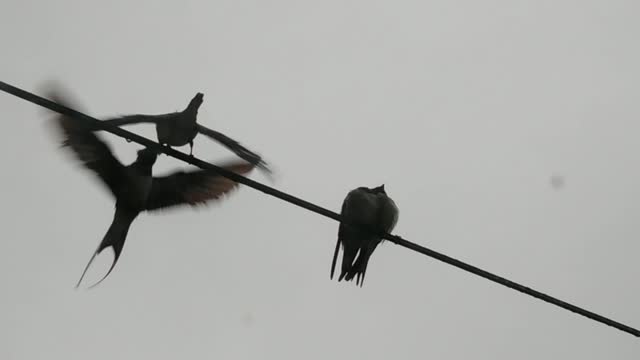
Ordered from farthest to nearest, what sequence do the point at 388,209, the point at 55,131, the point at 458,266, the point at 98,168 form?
the point at 388,209 < the point at 98,168 < the point at 55,131 < the point at 458,266

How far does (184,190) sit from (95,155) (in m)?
0.75

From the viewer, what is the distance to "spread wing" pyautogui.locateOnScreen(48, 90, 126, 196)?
552cm

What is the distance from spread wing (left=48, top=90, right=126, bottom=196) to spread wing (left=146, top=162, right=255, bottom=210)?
348mm

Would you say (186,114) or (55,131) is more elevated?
(186,114)

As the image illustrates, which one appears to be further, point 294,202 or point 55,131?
point 55,131

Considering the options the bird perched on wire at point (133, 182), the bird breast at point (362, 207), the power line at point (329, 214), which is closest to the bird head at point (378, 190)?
the bird breast at point (362, 207)

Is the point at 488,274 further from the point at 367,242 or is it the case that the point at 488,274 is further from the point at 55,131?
the point at 55,131


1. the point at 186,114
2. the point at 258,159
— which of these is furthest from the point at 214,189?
the point at 258,159

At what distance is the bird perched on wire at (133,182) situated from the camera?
543 cm

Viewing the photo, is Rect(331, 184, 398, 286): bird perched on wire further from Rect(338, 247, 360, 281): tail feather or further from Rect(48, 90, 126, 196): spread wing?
Rect(48, 90, 126, 196): spread wing

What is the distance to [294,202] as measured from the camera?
4062 mm

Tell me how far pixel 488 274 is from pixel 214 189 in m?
2.73

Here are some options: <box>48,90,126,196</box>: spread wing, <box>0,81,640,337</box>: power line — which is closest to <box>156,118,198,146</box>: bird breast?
<box>48,90,126,196</box>: spread wing

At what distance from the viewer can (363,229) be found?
6.46 m
